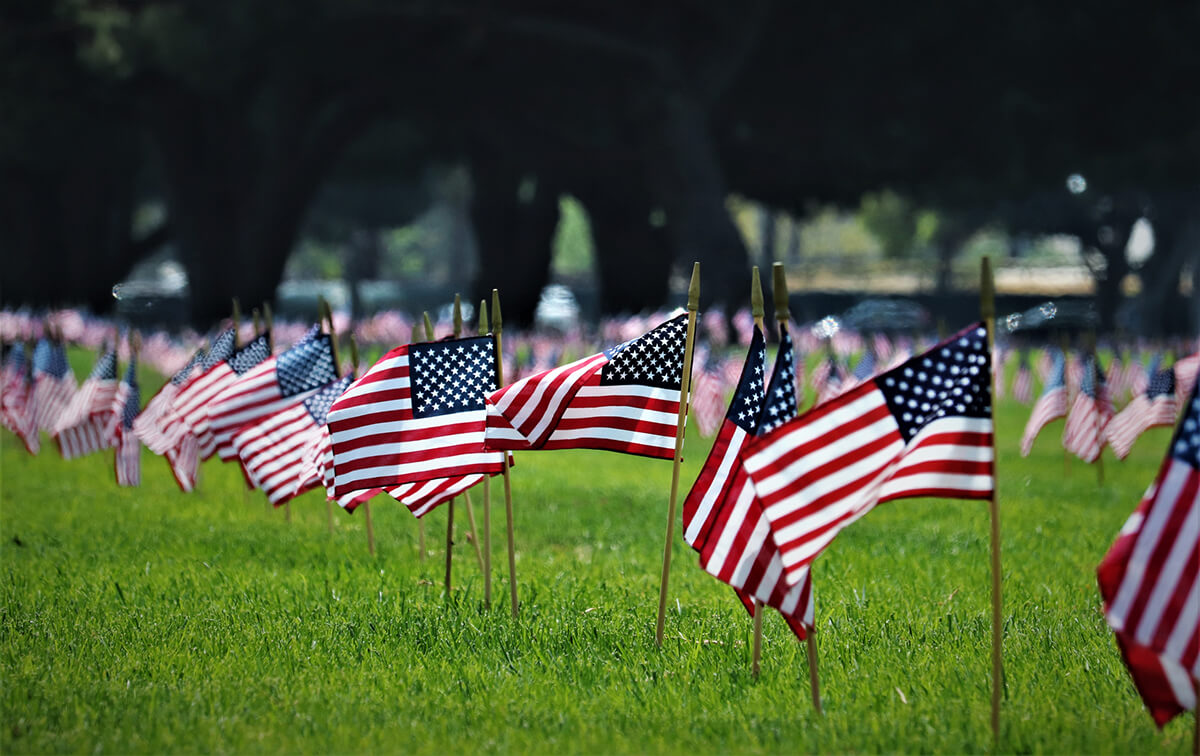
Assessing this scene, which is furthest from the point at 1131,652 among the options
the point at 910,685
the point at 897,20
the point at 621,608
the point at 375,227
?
the point at 375,227

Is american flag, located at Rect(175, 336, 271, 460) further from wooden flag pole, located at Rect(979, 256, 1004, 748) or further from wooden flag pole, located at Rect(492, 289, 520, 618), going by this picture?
wooden flag pole, located at Rect(979, 256, 1004, 748)

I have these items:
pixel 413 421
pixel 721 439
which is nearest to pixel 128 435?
pixel 413 421

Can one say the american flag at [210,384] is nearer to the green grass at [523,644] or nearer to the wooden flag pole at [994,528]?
the green grass at [523,644]

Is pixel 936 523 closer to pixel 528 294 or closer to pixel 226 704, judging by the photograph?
pixel 226 704

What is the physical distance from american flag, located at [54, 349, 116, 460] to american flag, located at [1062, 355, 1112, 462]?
361 inches

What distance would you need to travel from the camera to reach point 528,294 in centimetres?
4166

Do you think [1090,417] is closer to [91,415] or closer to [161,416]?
[161,416]

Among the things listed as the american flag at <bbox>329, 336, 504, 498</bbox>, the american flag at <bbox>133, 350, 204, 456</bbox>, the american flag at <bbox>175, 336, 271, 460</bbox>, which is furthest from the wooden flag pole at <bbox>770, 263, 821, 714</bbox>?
the american flag at <bbox>133, 350, 204, 456</bbox>

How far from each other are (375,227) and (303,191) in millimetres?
31098

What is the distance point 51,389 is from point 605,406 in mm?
10017

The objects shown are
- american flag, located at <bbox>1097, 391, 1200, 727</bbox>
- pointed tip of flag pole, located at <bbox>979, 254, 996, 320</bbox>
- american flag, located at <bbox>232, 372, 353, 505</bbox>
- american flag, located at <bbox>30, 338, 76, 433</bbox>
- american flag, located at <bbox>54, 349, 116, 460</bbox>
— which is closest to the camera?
american flag, located at <bbox>1097, 391, 1200, 727</bbox>

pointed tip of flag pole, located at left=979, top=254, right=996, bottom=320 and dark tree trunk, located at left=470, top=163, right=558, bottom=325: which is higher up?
dark tree trunk, located at left=470, top=163, right=558, bottom=325

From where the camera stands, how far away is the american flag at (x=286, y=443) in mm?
9570

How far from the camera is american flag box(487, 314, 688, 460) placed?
719 cm
